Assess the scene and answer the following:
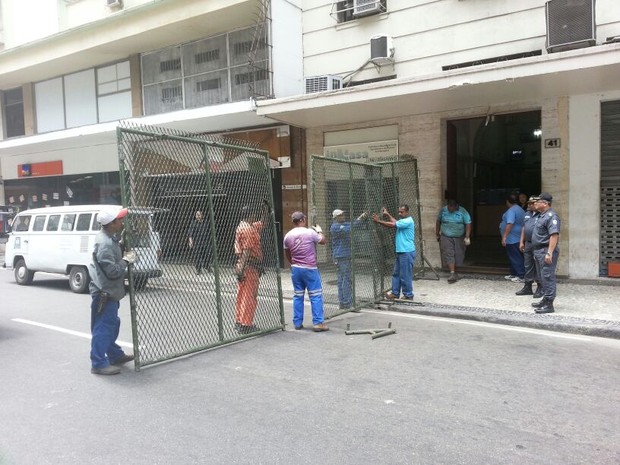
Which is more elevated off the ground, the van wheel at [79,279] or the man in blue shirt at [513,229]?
the man in blue shirt at [513,229]

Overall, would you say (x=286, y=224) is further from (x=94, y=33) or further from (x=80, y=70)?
(x=80, y=70)

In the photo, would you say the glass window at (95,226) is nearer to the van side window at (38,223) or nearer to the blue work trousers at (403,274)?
the van side window at (38,223)

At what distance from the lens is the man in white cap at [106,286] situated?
5215mm

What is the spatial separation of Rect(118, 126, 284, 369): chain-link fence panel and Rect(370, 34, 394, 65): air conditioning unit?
577 centimetres

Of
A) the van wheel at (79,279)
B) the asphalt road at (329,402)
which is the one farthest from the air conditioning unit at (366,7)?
the van wheel at (79,279)

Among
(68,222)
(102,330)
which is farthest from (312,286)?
(68,222)

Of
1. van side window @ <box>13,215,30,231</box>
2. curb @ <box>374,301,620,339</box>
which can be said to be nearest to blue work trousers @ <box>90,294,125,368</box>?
curb @ <box>374,301,620,339</box>

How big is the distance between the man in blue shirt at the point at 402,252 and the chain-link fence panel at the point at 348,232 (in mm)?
255

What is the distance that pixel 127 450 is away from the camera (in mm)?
3602

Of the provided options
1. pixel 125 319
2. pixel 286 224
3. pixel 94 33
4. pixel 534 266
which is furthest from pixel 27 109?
pixel 534 266

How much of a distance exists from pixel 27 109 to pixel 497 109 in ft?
56.7

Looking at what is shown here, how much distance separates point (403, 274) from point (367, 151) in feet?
14.8

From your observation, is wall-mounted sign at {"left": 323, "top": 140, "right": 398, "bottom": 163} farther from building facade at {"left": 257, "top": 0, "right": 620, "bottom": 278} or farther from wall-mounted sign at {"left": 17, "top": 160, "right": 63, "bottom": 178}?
wall-mounted sign at {"left": 17, "top": 160, "right": 63, "bottom": 178}

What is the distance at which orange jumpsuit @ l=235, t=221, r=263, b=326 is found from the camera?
6.57 m
